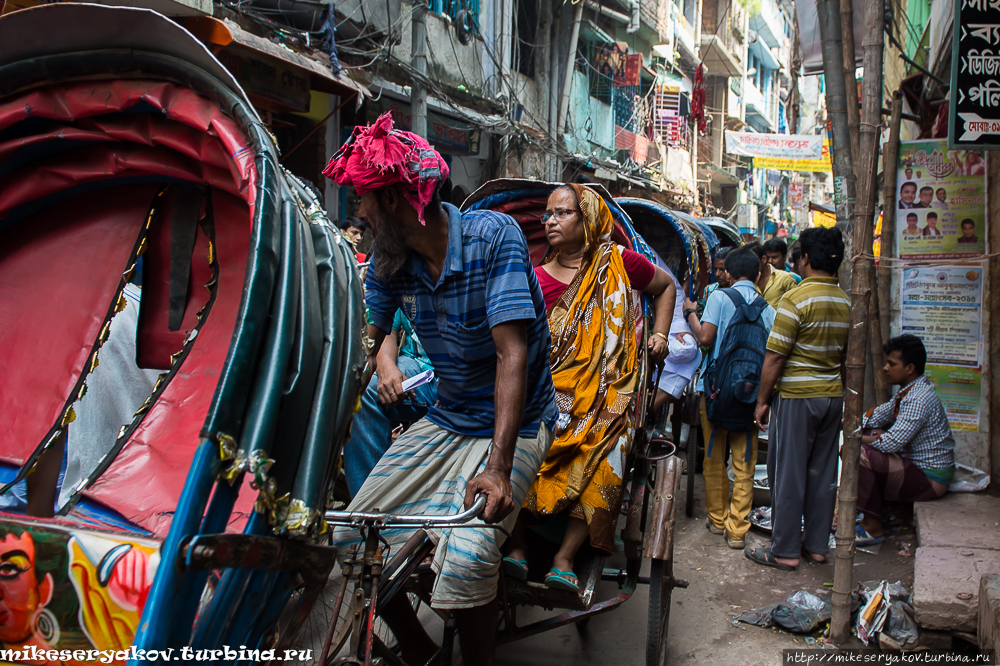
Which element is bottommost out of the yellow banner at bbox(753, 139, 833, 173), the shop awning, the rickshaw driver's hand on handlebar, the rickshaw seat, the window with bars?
the rickshaw driver's hand on handlebar

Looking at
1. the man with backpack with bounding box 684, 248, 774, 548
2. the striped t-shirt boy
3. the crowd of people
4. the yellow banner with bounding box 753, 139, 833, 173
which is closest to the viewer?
the crowd of people

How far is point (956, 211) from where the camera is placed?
16.5ft

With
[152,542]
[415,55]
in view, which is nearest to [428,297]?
[152,542]

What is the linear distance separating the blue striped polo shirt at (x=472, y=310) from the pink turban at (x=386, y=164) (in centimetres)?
20

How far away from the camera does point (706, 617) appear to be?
386cm

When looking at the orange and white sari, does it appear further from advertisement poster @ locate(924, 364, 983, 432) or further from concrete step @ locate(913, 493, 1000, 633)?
advertisement poster @ locate(924, 364, 983, 432)

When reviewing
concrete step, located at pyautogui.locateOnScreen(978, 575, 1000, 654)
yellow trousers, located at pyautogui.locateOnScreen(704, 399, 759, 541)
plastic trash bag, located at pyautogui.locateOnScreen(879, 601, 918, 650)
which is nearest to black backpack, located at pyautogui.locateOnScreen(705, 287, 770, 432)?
yellow trousers, located at pyautogui.locateOnScreen(704, 399, 759, 541)

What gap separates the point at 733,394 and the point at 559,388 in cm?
193

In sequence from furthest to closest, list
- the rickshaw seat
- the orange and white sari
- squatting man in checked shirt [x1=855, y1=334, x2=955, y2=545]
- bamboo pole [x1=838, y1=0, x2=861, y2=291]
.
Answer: bamboo pole [x1=838, y1=0, x2=861, y2=291]
squatting man in checked shirt [x1=855, y1=334, x2=955, y2=545]
the orange and white sari
the rickshaw seat

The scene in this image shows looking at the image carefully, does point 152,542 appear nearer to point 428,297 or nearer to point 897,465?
point 428,297

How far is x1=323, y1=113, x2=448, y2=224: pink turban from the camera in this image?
2.04 m

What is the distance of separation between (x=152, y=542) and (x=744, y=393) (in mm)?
3859

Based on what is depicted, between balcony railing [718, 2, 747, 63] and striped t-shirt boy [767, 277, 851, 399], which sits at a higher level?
balcony railing [718, 2, 747, 63]

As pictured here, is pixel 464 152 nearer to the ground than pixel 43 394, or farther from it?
farther from it
